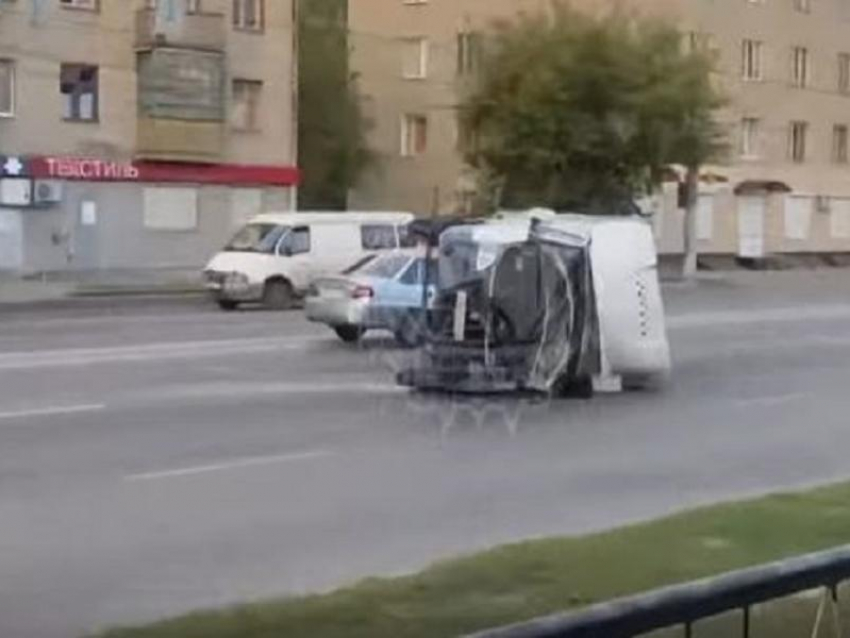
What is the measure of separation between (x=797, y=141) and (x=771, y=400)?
51.7 meters

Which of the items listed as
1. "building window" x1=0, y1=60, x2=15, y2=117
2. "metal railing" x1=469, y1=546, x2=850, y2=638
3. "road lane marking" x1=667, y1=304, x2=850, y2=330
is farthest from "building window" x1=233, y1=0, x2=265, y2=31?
"metal railing" x1=469, y1=546, x2=850, y2=638

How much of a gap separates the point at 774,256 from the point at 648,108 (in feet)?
73.2

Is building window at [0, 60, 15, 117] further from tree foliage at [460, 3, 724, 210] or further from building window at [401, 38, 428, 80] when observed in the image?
building window at [401, 38, 428, 80]

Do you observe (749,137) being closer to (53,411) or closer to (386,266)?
(386,266)

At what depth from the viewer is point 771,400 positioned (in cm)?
2430

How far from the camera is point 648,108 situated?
176 ft

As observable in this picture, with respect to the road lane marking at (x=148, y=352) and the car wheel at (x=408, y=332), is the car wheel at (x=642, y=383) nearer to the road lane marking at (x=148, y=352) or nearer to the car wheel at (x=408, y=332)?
the car wheel at (x=408, y=332)

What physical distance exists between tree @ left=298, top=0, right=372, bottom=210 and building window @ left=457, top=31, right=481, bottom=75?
400cm

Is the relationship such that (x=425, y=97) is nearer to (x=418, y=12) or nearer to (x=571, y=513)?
(x=418, y=12)

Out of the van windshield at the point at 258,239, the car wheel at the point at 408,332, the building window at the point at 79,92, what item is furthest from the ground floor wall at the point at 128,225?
the car wheel at the point at 408,332

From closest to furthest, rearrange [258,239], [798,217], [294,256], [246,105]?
[294,256]
[258,239]
[246,105]
[798,217]

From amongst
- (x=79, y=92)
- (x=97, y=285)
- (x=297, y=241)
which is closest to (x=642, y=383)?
(x=297, y=241)

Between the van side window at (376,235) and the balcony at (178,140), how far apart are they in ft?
44.4

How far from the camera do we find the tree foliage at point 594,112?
53781 mm
